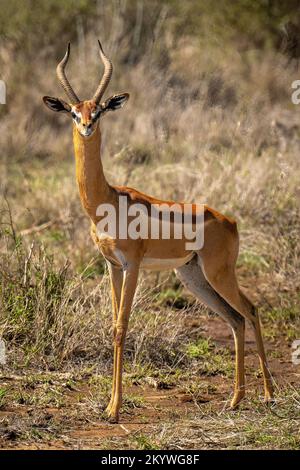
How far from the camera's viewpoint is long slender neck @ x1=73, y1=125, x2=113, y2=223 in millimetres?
6156

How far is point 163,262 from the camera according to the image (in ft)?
21.4

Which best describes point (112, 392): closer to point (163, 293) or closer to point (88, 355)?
point (88, 355)

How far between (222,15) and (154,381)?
1234cm

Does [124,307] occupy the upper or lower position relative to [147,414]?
upper

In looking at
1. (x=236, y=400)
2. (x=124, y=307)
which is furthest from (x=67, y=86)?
(x=236, y=400)

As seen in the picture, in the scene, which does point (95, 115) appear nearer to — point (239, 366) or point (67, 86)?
point (67, 86)

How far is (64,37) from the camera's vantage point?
57.9 feet

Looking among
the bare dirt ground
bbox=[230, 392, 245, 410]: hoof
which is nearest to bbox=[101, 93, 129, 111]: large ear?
the bare dirt ground

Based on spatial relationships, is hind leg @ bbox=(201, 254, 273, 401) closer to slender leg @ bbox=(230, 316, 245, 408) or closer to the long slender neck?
slender leg @ bbox=(230, 316, 245, 408)

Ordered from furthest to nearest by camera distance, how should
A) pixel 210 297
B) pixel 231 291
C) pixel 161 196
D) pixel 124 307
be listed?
pixel 161 196 < pixel 210 297 < pixel 231 291 < pixel 124 307

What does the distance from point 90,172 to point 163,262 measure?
31.7 inches

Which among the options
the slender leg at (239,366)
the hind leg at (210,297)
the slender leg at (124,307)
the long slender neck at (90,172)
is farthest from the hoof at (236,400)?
the long slender neck at (90,172)

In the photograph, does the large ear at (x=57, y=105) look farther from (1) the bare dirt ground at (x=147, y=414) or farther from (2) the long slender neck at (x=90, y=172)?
(1) the bare dirt ground at (x=147, y=414)
